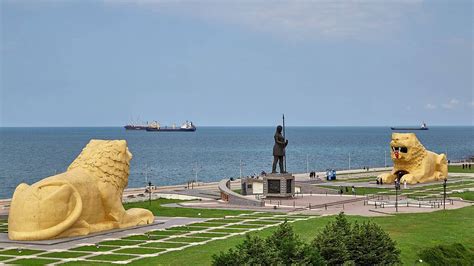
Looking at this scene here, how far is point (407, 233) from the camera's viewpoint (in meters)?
32.9

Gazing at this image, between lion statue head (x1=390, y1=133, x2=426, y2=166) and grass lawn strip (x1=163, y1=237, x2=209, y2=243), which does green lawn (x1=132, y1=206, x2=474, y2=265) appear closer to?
grass lawn strip (x1=163, y1=237, x2=209, y2=243)

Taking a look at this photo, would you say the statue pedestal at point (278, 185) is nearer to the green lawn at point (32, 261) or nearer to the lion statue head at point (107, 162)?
the lion statue head at point (107, 162)

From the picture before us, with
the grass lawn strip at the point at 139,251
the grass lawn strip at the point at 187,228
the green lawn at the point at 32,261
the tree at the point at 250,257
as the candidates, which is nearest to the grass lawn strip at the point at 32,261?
the green lawn at the point at 32,261

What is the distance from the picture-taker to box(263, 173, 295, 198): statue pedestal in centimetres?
4956

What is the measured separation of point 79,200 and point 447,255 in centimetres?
1602

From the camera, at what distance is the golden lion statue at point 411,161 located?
5988 centimetres

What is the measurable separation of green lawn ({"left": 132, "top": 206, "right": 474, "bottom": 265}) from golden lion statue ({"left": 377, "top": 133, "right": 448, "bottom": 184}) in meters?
18.0

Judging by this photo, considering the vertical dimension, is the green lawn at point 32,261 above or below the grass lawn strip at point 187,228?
below

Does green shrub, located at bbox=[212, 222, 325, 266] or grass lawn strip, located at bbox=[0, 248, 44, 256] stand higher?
green shrub, located at bbox=[212, 222, 325, 266]

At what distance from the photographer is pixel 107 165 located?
33.5m

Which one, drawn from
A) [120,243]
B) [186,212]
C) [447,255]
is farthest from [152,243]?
[447,255]

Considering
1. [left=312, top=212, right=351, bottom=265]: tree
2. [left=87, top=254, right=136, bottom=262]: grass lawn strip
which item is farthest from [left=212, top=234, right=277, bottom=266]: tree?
[left=87, top=254, right=136, bottom=262]: grass lawn strip

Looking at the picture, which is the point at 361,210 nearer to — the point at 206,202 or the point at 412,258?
the point at 206,202

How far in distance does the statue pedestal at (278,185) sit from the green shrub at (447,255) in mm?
20546
